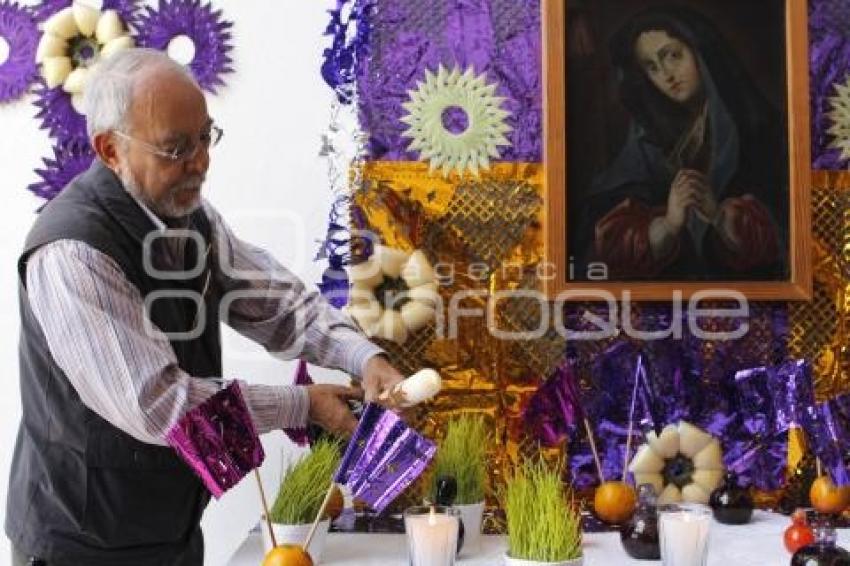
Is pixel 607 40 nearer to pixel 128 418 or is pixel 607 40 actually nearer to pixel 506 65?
pixel 506 65

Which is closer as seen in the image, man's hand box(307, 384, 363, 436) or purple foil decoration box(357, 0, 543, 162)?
man's hand box(307, 384, 363, 436)

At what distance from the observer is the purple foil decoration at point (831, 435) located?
1876 millimetres

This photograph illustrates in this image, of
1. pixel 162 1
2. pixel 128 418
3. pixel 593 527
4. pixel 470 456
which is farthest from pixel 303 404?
pixel 162 1

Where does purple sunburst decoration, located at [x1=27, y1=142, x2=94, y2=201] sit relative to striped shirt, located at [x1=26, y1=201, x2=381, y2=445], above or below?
above

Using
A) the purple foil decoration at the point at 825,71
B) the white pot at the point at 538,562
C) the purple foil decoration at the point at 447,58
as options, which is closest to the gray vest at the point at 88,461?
the white pot at the point at 538,562

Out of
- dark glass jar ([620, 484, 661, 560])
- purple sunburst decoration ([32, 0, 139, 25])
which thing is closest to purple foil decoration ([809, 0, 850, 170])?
dark glass jar ([620, 484, 661, 560])

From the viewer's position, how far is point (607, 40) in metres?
2.34

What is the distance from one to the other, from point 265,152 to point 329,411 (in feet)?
2.92

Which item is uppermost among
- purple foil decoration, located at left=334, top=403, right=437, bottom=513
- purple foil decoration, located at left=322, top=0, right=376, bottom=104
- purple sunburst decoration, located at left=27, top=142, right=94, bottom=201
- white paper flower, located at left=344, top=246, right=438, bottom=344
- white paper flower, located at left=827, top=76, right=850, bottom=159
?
A: purple foil decoration, located at left=322, top=0, right=376, bottom=104

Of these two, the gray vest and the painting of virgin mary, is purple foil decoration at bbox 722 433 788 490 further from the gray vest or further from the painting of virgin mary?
the gray vest

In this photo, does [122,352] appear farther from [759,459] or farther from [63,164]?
[759,459]

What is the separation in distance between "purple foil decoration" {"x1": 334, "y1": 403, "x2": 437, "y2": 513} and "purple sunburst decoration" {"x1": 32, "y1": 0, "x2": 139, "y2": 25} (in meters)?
1.36

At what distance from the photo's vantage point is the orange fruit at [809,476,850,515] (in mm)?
1997

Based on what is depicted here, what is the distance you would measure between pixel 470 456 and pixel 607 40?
102 cm
